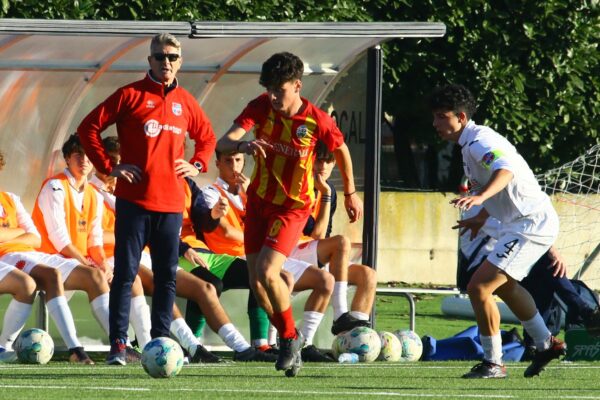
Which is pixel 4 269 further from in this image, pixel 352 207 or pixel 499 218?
pixel 499 218

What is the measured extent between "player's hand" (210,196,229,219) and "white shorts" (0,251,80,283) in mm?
1170

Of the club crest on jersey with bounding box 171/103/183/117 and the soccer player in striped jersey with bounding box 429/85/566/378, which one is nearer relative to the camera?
the soccer player in striped jersey with bounding box 429/85/566/378

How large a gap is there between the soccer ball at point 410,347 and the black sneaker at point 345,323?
313 millimetres

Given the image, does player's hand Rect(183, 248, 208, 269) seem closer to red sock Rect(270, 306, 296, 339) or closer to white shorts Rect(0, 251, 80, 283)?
white shorts Rect(0, 251, 80, 283)

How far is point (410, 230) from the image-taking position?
2203 cm

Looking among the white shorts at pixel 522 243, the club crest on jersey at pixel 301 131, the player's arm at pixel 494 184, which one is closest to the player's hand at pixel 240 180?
the club crest on jersey at pixel 301 131

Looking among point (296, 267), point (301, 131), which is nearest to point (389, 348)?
point (296, 267)

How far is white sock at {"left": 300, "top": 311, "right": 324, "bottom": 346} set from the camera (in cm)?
1233

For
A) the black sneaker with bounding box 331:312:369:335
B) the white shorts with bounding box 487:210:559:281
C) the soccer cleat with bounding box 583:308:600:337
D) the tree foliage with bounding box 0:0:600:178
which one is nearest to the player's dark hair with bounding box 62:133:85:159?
the black sneaker with bounding box 331:312:369:335

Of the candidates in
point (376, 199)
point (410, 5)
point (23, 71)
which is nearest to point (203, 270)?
point (376, 199)

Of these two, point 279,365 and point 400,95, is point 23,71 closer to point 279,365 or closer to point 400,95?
point 279,365

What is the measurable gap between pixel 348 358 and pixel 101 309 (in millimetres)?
1817

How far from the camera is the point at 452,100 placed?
34.7 ft

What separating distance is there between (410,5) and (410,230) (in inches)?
131
